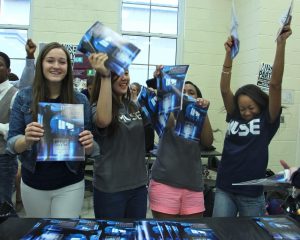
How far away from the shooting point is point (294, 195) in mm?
1408

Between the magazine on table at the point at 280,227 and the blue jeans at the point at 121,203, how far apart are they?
0.59 meters

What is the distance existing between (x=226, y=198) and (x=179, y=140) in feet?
1.35

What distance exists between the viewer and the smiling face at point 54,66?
156 centimetres

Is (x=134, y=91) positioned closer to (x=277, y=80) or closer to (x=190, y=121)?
(x=190, y=121)

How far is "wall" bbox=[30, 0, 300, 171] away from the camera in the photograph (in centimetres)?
411

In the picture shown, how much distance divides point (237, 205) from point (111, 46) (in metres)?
1.11

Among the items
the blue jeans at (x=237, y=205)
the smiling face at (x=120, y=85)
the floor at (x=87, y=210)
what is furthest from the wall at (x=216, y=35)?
the smiling face at (x=120, y=85)

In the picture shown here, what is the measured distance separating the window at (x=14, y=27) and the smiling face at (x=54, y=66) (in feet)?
11.9

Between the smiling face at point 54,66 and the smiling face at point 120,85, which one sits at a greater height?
the smiling face at point 54,66

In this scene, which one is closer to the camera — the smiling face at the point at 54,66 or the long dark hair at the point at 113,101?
the smiling face at the point at 54,66

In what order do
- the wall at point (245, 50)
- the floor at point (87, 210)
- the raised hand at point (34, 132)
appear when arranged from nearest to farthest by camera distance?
1. the raised hand at point (34, 132)
2. the floor at point (87, 210)
3. the wall at point (245, 50)

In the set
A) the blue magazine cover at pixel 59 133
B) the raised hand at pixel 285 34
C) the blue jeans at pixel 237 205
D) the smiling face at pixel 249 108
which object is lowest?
the blue jeans at pixel 237 205

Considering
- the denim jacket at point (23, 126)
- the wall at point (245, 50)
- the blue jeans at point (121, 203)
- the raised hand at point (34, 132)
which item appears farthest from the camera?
the wall at point (245, 50)

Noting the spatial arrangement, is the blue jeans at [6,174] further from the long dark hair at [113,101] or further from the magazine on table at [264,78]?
the magazine on table at [264,78]
